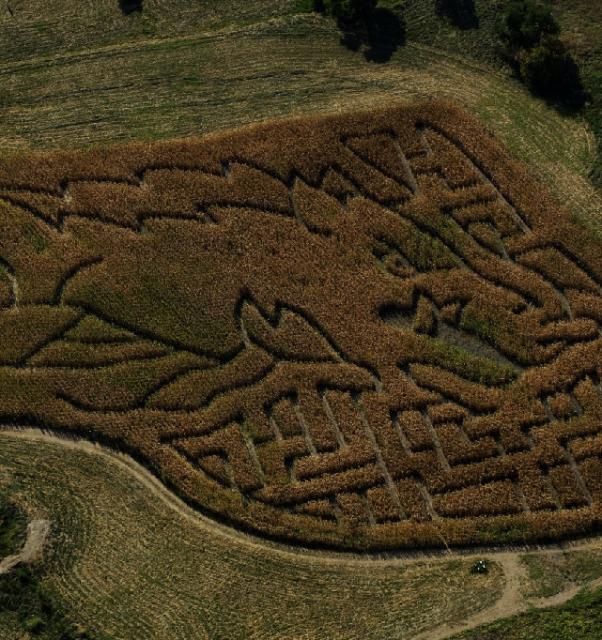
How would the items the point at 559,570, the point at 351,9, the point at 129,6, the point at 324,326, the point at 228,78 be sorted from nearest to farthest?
the point at 559,570 < the point at 324,326 < the point at 351,9 < the point at 228,78 < the point at 129,6

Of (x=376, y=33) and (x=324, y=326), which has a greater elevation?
(x=376, y=33)

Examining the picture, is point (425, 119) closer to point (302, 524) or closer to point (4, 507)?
point (302, 524)

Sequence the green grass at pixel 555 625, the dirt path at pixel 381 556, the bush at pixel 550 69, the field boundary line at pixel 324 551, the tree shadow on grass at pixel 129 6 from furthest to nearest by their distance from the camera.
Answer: the tree shadow on grass at pixel 129 6 → the bush at pixel 550 69 → the field boundary line at pixel 324 551 → the dirt path at pixel 381 556 → the green grass at pixel 555 625

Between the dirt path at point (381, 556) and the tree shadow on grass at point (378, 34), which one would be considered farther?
the tree shadow on grass at point (378, 34)

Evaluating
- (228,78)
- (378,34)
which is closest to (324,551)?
(228,78)

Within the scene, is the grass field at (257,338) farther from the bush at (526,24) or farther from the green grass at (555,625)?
the bush at (526,24)

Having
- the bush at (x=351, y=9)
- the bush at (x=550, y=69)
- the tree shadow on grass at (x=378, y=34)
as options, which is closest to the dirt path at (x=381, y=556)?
the bush at (x=550, y=69)

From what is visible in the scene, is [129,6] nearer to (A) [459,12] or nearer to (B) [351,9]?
(B) [351,9]
